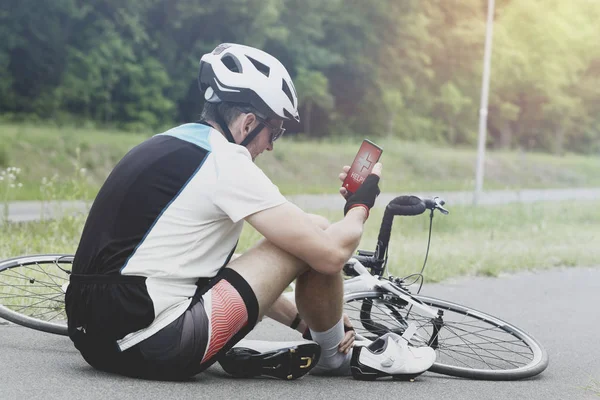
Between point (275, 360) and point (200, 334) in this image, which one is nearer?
point (200, 334)

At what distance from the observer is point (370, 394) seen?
172 inches

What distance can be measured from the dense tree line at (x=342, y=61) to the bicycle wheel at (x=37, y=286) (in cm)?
2421

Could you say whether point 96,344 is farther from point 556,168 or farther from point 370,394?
point 556,168

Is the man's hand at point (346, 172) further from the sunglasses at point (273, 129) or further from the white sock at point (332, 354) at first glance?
the white sock at point (332, 354)

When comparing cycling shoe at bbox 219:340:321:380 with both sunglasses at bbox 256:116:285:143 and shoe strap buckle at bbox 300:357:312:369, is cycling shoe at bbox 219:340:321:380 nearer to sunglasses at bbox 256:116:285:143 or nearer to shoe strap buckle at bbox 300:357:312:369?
shoe strap buckle at bbox 300:357:312:369

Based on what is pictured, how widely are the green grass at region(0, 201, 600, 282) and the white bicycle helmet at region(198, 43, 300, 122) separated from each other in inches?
159

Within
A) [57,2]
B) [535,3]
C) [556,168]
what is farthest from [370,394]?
[535,3]

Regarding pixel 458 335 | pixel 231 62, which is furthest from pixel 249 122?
pixel 458 335

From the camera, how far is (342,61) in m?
41.4

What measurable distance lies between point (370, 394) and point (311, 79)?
1379 inches

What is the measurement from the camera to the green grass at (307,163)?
22.0 m

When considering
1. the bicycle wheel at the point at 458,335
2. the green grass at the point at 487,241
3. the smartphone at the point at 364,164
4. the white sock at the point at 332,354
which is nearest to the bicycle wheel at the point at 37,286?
the white sock at the point at 332,354

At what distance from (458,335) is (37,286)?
2.36m

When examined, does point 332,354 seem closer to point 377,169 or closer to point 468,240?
point 377,169
